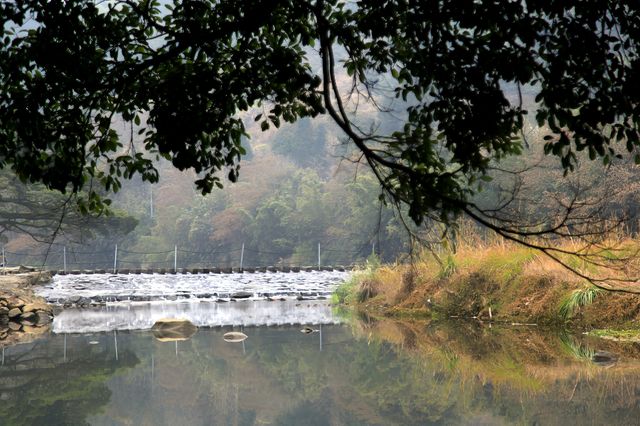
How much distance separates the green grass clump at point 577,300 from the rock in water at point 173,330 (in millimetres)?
5373

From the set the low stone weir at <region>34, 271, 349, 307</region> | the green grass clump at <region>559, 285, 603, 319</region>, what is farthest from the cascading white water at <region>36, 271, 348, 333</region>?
the green grass clump at <region>559, 285, 603, 319</region>

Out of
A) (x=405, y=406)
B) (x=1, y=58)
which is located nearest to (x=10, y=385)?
(x=405, y=406)

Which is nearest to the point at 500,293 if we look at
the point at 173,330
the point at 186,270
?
the point at 173,330

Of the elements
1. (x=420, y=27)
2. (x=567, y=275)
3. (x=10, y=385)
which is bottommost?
(x=10, y=385)

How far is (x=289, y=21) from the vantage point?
5.29 m

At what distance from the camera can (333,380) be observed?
29.3 feet

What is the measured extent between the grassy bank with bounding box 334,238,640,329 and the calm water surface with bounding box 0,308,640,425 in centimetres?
67

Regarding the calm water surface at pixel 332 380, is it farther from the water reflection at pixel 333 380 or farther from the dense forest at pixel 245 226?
the dense forest at pixel 245 226

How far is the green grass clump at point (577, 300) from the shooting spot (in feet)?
38.1

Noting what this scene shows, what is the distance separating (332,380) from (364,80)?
4.62 m

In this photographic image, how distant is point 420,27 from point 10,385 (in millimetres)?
6303

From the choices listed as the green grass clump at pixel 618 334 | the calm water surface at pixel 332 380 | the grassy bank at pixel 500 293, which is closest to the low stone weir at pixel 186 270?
the grassy bank at pixel 500 293

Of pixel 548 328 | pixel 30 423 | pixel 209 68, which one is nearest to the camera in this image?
pixel 209 68

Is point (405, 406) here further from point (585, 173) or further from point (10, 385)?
point (585, 173)
